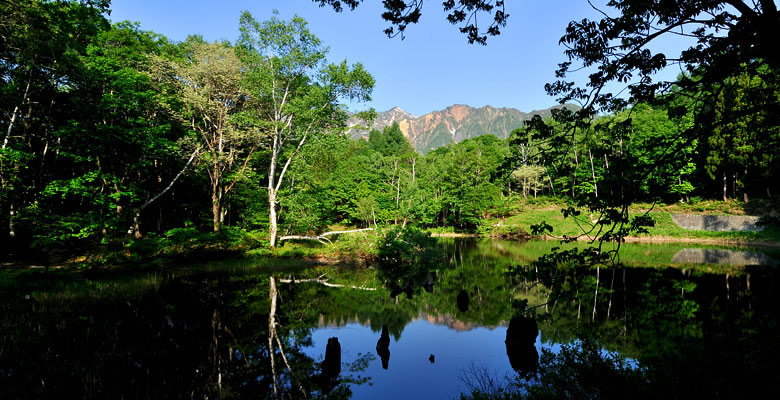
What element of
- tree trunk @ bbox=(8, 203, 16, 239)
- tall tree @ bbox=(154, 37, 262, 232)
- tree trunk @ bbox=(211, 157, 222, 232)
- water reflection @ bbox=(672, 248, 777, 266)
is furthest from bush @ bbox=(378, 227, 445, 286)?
tree trunk @ bbox=(8, 203, 16, 239)

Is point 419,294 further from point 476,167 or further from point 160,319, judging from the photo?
point 476,167

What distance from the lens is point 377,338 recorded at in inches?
424

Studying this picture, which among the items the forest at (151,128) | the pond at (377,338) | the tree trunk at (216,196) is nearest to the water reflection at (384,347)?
the pond at (377,338)

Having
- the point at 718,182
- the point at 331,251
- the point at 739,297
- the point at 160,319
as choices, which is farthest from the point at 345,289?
the point at 718,182

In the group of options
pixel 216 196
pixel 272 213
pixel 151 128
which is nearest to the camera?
pixel 151 128

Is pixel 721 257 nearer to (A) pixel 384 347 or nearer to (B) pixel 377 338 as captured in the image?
(B) pixel 377 338

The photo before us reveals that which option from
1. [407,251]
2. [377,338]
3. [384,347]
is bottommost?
[377,338]

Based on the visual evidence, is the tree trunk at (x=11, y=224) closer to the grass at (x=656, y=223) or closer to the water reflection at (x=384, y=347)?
the water reflection at (x=384, y=347)

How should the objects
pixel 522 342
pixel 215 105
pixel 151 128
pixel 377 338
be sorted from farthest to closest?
1. pixel 215 105
2. pixel 151 128
3. pixel 377 338
4. pixel 522 342

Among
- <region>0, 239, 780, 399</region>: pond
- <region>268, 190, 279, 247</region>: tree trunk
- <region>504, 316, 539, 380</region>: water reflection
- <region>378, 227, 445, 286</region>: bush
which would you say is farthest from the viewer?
<region>378, 227, 445, 286</region>: bush

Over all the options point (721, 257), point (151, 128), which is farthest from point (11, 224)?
point (721, 257)

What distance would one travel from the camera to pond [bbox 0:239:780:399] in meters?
6.69

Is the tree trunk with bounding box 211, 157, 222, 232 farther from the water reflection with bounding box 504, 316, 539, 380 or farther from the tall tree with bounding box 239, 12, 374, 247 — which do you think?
the water reflection with bounding box 504, 316, 539, 380

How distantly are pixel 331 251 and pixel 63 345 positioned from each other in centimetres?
1711
